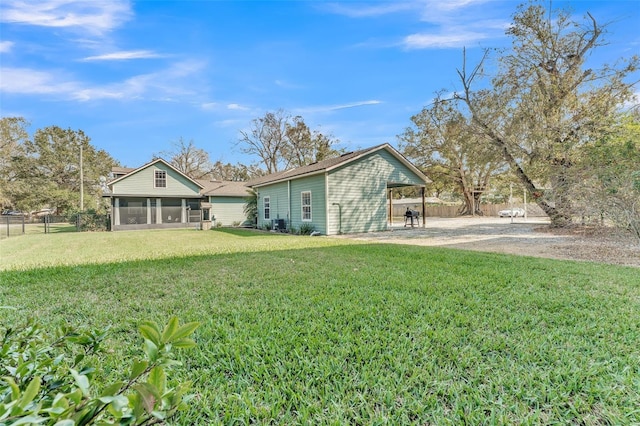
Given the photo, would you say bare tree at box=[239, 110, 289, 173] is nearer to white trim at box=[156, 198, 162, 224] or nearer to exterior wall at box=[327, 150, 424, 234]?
white trim at box=[156, 198, 162, 224]

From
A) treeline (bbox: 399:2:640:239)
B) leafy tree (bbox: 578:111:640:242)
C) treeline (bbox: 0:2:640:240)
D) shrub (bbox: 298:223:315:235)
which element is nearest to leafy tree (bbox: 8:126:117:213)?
treeline (bbox: 0:2:640:240)

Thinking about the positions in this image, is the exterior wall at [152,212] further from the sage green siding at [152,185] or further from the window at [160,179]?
the window at [160,179]

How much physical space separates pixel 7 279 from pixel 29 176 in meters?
35.5

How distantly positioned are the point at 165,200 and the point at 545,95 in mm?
22936

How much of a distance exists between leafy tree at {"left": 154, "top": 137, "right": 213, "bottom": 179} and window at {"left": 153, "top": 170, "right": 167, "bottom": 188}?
15189 millimetres

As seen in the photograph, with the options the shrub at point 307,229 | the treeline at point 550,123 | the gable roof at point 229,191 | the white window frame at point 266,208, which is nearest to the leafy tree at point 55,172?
the treeline at point 550,123

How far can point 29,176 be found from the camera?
98.2 ft

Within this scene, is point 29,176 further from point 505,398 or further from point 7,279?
point 505,398

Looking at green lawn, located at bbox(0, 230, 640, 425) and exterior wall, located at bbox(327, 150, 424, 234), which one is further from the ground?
exterior wall, located at bbox(327, 150, 424, 234)

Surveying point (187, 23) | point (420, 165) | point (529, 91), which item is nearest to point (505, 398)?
point (187, 23)

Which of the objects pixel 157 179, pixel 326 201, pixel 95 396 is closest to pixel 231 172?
pixel 157 179

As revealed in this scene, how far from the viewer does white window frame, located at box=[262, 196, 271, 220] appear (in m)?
18.0

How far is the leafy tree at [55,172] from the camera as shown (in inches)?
1124

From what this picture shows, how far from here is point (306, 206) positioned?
14375mm
